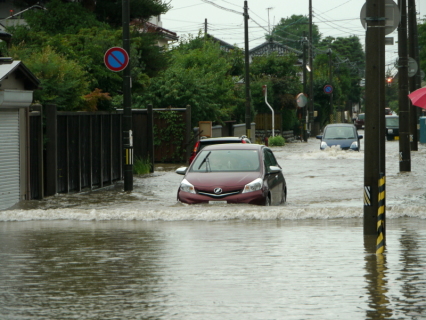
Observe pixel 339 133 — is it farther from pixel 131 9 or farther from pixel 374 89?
pixel 374 89

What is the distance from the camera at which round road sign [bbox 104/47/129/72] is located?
794 inches

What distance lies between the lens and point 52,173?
18531mm

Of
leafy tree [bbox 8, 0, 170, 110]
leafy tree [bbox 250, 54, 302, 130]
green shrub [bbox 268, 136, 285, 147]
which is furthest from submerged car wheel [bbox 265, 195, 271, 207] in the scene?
leafy tree [bbox 250, 54, 302, 130]

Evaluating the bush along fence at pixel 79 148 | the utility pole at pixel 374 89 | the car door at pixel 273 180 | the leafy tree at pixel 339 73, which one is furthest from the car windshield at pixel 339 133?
the leafy tree at pixel 339 73

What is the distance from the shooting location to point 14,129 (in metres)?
16.9

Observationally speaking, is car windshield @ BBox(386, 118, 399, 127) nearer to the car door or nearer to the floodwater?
the floodwater

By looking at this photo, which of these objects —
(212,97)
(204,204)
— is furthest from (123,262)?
(212,97)

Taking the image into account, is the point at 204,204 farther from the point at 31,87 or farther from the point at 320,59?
the point at 320,59

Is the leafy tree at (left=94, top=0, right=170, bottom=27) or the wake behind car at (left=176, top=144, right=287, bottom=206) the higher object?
the leafy tree at (left=94, top=0, right=170, bottom=27)

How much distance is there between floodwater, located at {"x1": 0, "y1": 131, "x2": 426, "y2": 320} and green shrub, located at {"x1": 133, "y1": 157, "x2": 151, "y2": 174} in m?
8.81

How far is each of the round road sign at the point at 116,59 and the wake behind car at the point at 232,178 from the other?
4486 mm

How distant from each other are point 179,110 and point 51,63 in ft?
40.0

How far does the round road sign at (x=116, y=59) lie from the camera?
20156 millimetres

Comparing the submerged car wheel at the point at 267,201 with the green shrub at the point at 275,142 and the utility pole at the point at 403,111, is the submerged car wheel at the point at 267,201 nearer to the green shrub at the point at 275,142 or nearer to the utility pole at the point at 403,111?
the utility pole at the point at 403,111
